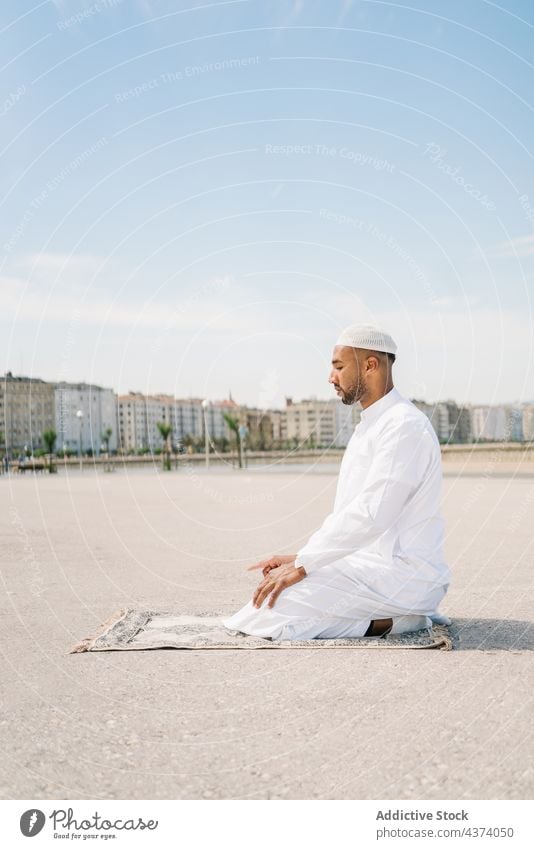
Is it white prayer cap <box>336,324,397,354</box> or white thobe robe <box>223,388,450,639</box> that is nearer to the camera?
white thobe robe <box>223,388,450,639</box>

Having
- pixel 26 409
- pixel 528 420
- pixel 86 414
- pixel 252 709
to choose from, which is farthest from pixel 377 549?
pixel 26 409

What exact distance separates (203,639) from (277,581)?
649mm

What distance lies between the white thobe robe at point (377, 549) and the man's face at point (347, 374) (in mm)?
252

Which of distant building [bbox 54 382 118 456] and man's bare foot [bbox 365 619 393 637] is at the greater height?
distant building [bbox 54 382 118 456]

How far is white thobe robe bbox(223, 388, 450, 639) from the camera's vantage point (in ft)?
19.4

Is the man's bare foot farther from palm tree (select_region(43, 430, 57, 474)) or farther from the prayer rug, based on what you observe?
palm tree (select_region(43, 430, 57, 474))

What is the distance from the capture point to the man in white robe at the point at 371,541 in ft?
19.4

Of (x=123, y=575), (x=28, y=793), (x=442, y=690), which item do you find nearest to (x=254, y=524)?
(x=123, y=575)

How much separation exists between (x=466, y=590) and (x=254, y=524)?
7.85 m

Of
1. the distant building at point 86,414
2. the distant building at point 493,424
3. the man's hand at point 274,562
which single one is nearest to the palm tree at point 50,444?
the man's hand at point 274,562

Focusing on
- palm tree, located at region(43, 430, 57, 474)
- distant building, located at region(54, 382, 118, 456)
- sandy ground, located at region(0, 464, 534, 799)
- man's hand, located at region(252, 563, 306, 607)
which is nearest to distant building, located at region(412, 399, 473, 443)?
distant building, located at region(54, 382, 118, 456)

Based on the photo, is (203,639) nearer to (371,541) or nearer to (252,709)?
(371,541)

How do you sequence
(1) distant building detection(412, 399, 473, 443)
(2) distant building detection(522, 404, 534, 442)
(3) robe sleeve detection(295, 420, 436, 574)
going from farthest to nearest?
(1) distant building detection(412, 399, 473, 443)
(2) distant building detection(522, 404, 534, 442)
(3) robe sleeve detection(295, 420, 436, 574)
